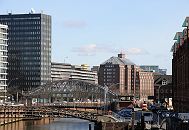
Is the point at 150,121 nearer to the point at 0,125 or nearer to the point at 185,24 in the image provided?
the point at 185,24

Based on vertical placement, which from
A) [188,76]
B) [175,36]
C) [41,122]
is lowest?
[41,122]

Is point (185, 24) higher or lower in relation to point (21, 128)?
higher

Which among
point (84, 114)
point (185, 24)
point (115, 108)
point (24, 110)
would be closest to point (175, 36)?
point (185, 24)

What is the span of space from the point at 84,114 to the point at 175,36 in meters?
33.1

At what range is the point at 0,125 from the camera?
11581 centimetres

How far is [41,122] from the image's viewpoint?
474 feet

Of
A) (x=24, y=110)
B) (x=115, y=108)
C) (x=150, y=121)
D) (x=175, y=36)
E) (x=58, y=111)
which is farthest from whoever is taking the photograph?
(x=115, y=108)

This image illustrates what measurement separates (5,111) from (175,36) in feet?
155

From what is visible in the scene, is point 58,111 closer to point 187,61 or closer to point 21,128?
point 21,128

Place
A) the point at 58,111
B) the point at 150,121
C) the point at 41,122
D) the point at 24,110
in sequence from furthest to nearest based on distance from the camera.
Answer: the point at 41,122 → the point at 24,110 → the point at 58,111 → the point at 150,121

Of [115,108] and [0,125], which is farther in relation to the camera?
[115,108]

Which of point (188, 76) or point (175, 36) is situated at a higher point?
point (175, 36)

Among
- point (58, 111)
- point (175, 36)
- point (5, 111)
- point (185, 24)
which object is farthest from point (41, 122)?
point (185, 24)

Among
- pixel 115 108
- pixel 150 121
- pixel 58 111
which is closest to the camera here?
pixel 150 121
